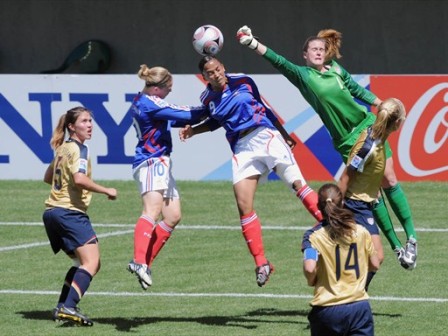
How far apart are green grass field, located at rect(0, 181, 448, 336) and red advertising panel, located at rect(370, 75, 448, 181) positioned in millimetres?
506

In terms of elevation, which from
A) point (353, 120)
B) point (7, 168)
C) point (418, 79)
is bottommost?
point (7, 168)

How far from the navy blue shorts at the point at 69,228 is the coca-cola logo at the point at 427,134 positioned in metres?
8.49

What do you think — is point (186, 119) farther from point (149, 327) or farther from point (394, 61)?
point (394, 61)

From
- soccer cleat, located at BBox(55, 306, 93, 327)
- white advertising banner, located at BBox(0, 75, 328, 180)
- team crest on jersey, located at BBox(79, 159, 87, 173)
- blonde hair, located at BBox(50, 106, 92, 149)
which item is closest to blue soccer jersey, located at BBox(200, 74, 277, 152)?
blonde hair, located at BBox(50, 106, 92, 149)

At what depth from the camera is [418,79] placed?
1808cm

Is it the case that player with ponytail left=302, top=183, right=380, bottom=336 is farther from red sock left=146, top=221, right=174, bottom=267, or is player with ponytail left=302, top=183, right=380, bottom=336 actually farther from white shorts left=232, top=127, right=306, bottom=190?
red sock left=146, top=221, right=174, bottom=267

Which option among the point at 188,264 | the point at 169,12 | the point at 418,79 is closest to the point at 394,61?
the point at 169,12

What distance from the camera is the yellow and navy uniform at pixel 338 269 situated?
798 centimetres

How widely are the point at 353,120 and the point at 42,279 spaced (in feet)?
12.2

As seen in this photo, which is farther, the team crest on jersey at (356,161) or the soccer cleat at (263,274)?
the soccer cleat at (263,274)

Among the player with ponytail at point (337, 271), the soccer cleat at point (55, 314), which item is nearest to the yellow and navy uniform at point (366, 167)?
the player with ponytail at point (337, 271)

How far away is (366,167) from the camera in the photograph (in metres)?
9.84

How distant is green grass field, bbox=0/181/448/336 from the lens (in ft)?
33.9

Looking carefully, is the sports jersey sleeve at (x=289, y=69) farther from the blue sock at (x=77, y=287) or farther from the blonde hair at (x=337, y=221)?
the blonde hair at (x=337, y=221)
